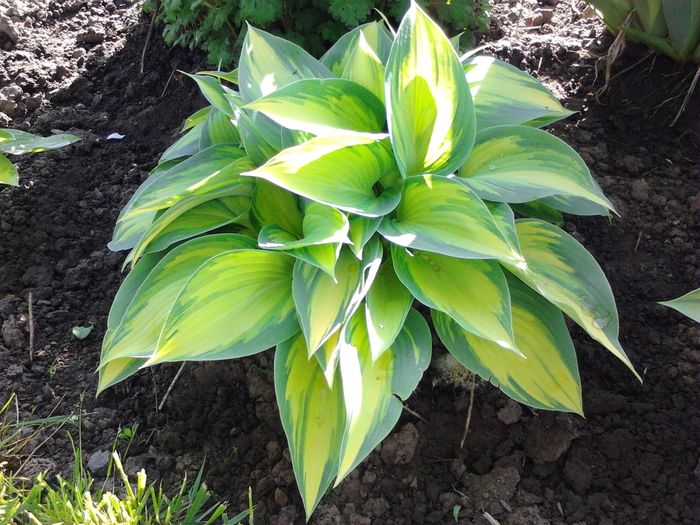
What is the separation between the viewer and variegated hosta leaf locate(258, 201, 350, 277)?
110 cm

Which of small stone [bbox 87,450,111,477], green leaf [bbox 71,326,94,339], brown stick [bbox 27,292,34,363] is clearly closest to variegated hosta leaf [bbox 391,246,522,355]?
small stone [bbox 87,450,111,477]

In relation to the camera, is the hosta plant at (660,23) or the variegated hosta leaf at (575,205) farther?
the hosta plant at (660,23)

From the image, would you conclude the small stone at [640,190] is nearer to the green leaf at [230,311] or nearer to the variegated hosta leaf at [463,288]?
the variegated hosta leaf at [463,288]

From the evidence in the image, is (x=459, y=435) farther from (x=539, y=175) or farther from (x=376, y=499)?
(x=539, y=175)

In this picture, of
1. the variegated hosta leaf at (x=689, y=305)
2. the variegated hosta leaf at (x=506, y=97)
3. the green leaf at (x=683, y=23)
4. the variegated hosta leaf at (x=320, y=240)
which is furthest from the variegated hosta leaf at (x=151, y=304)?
the green leaf at (x=683, y=23)

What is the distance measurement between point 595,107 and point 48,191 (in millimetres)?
1779

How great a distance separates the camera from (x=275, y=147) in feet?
4.48

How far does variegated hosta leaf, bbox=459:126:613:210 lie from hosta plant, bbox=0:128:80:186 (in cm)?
127

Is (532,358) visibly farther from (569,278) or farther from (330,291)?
(330,291)

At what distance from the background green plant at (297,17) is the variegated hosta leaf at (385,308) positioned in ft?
3.16

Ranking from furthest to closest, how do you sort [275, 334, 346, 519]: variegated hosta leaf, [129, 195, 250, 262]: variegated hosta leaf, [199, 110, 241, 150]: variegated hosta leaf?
[199, 110, 241, 150]: variegated hosta leaf → [129, 195, 250, 262]: variegated hosta leaf → [275, 334, 346, 519]: variegated hosta leaf

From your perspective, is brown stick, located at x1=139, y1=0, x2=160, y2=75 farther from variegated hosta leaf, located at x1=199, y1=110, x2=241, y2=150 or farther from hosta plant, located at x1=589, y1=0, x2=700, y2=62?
hosta plant, located at x1=589, y1=0, x2=700, y2=62

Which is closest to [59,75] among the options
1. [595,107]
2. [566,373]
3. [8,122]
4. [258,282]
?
[8,122]

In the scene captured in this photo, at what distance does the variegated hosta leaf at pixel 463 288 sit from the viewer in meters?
1.13
